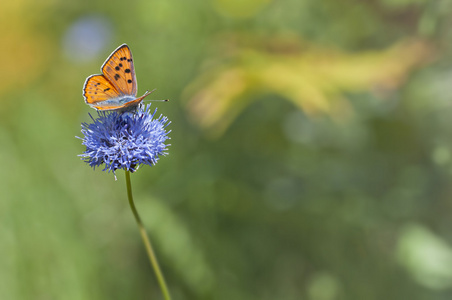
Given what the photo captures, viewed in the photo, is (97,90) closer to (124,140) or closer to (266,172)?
(124,140)

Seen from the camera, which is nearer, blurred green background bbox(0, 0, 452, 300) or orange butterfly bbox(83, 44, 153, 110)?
orange butterfly bbox(83, 44, 153, 110)

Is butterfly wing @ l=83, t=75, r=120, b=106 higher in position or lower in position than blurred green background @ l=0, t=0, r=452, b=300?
higher

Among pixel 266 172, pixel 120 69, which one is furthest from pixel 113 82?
pixel 266 172

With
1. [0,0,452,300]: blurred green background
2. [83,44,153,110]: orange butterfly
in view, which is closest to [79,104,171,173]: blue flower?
[83,44,153,110]: orange butterfly

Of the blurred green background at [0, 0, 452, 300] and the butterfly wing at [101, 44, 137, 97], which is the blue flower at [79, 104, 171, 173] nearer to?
the butterfly wing at [101, 44, 137, 97]

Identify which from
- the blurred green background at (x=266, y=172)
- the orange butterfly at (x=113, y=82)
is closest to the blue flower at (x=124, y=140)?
the orange butterfly at (x=113, y=82)

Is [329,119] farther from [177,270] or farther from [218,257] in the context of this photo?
[177,270]
